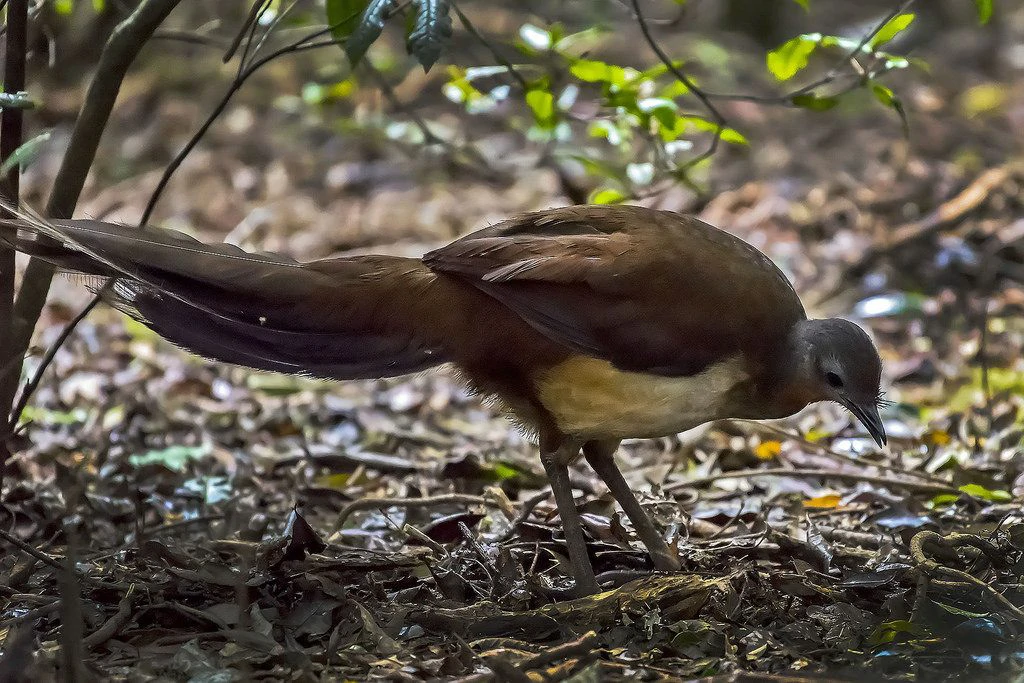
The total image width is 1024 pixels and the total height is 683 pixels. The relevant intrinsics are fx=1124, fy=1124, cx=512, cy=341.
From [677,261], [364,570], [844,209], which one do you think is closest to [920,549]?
[677,261]

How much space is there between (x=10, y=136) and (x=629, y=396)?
1.89 meters

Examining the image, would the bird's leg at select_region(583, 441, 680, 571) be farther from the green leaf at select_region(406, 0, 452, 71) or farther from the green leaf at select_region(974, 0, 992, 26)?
the green leaf at select_region(974, 0, 992, 26)

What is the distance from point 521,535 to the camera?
376cm

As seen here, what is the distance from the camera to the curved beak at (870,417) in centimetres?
337

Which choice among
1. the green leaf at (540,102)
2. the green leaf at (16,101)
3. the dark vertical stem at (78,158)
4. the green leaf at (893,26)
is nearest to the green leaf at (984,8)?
the green leaf at (893,26)

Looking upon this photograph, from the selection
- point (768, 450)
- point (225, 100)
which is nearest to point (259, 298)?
point (225, 100)

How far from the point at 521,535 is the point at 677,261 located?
3.62 ft

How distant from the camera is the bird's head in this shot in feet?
10.9

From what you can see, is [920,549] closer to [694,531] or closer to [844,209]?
[694,531]

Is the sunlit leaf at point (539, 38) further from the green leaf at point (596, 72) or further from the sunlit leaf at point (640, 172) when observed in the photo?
the sunlit leaf at point (640, 172)

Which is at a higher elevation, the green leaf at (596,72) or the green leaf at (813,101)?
the green leaf at (596,72)

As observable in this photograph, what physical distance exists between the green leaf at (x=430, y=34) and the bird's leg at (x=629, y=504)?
1364 mm

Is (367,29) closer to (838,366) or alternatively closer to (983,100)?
(838,366)

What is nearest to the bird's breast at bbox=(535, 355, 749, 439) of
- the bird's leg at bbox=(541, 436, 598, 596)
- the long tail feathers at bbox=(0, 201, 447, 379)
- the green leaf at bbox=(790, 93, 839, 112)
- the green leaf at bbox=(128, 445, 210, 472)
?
the bird's leg at bbox=(541, 436, 598, 596)
